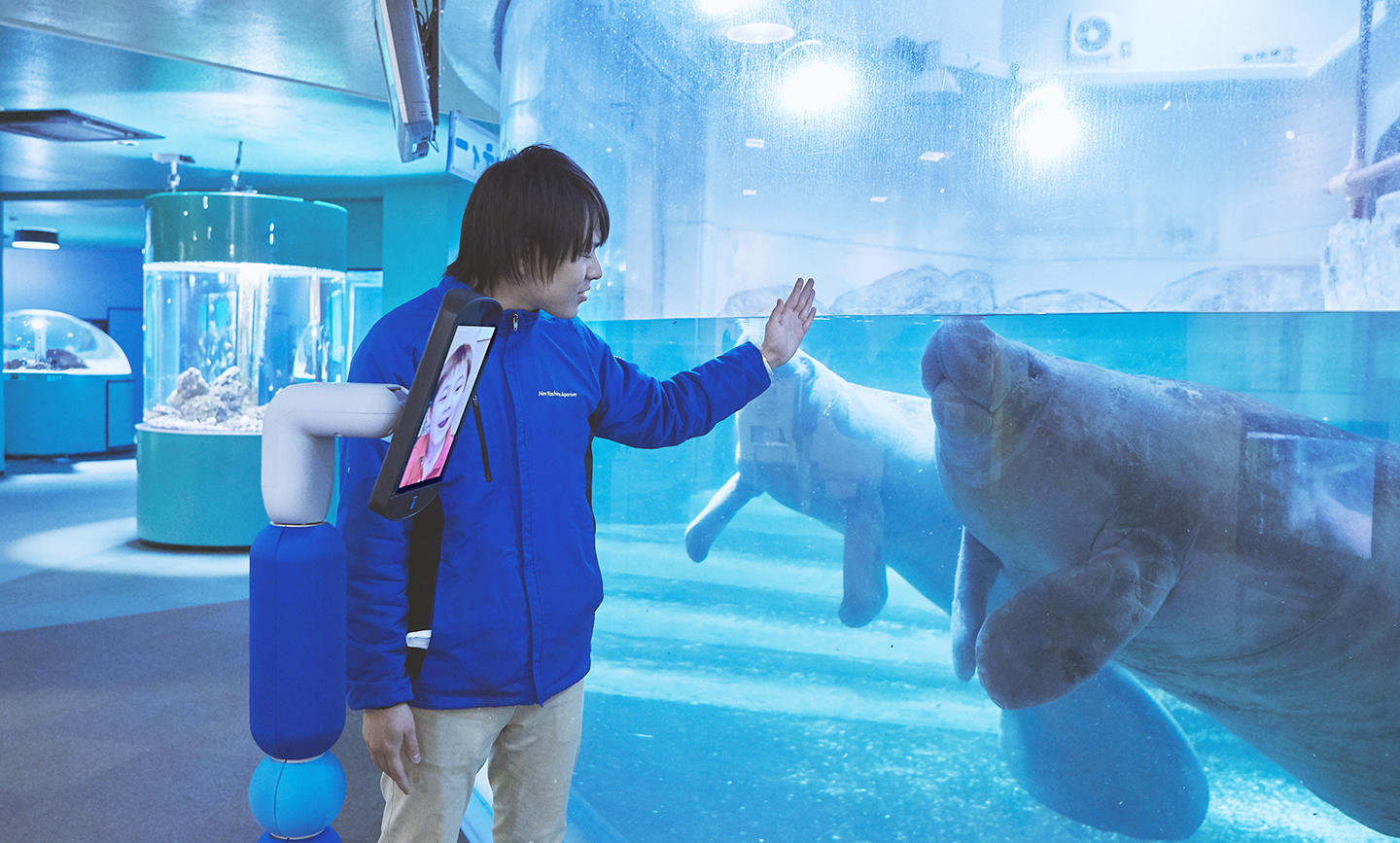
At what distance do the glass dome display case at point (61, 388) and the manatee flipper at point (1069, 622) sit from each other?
15819 mm

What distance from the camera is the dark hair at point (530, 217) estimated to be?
5.43 feet

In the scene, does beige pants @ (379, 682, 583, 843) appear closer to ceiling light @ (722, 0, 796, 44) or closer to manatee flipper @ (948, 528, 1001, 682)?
manatee flipper @ (948, 528, 1001, 682)

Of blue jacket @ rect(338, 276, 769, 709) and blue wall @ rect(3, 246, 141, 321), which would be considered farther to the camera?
blue wall @ rect(3, 246, 141, 321)

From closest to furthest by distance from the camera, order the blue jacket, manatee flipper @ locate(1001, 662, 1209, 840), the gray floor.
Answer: the blue jacket
manatee flipper @ locate(1001, 662, 1209, 840)
the gray floor

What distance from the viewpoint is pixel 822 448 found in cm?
242

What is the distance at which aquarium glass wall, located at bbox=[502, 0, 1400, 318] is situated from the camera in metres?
1.76

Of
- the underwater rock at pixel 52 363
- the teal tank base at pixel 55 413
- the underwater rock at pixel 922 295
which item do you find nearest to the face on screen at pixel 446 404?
the underwater rock at pixel 922 295

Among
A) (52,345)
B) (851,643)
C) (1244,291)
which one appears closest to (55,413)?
(52,345)

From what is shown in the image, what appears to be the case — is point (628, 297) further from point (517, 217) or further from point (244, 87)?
point (244, 87)

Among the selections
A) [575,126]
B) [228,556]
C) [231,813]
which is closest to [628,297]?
[575,126]

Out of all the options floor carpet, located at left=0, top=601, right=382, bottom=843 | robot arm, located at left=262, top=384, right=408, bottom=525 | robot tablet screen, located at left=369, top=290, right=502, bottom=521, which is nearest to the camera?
robot tablet screen, located at left=369, top=290, right=502, bottom=521

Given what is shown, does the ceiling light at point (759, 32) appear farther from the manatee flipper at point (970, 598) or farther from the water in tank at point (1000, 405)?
the manatee flipper at point (970, 598)

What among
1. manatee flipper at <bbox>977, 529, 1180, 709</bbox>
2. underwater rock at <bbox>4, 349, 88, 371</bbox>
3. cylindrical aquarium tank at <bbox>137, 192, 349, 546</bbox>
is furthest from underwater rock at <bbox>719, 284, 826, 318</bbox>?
underwater rock at <bbox>4, 349, 88, 371</bbox>

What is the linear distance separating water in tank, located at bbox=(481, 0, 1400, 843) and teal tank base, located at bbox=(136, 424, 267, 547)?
601 centimetres
